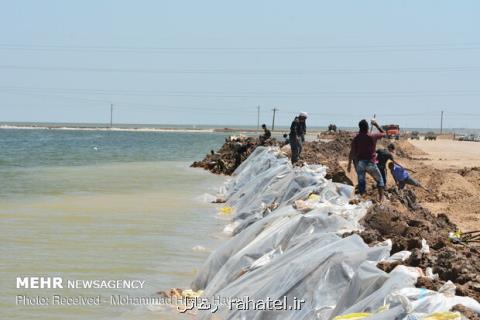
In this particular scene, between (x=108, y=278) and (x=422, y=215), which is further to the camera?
(x=422, y=215)

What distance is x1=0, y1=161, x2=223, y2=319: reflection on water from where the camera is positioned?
24.5 feet

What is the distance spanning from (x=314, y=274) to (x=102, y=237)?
6.09 m

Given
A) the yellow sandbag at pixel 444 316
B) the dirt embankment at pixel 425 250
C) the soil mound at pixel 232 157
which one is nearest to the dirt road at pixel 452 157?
the soil mound at pixel 232 157

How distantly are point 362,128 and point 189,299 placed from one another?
4903 mm

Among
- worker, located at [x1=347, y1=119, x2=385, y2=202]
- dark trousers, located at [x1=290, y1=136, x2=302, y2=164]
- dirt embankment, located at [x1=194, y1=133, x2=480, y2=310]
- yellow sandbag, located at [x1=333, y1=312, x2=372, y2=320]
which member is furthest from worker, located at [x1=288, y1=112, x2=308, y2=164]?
yellow sandbag, located at [x1=333, y1=312, x2=372, y2=320]

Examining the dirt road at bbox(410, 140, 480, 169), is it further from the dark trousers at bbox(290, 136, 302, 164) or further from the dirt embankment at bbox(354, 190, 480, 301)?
the dirt embankment at bbox(354, 190, 480, 301)

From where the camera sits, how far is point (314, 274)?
5.21m

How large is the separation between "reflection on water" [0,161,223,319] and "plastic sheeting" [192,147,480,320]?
907 mm

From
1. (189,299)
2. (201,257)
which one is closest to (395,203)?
(201,257)

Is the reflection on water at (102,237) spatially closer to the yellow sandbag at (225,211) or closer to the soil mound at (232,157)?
the yellow sandbag at (225,211)

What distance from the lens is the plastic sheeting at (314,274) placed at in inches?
162

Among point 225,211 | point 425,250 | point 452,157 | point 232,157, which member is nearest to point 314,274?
point 425,250

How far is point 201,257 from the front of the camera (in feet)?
30.7

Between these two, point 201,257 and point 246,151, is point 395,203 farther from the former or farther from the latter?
point 246,151
